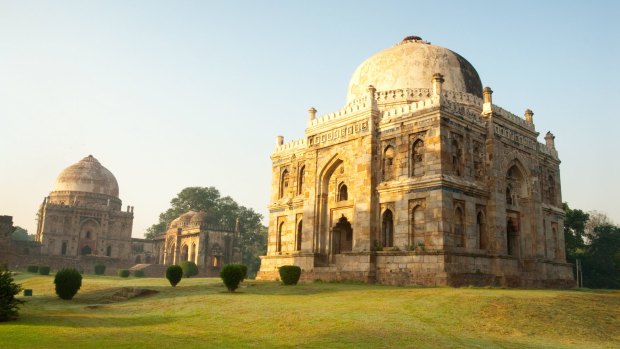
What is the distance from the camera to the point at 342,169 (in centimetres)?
2795

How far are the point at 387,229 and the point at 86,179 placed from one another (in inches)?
1843

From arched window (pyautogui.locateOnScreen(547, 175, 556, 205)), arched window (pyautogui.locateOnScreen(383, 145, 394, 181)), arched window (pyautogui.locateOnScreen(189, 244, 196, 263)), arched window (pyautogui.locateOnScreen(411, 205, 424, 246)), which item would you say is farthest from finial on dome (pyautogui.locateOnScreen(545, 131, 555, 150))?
arched window (pyautogui.locateOnScreen(189, 244, 196, 263))

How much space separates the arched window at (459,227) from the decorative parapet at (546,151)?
959cm

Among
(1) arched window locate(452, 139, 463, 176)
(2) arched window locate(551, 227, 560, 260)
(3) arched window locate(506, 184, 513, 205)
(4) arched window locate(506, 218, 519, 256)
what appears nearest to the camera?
(1) arched window locate(452, 139, 463, 176)

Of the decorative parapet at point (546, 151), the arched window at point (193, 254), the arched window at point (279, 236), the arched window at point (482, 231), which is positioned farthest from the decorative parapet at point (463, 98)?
the arched window at point (193, 254)

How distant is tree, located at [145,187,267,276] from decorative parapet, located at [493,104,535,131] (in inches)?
1513

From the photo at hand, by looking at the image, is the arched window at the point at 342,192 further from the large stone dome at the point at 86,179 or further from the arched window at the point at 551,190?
the large stone dome at the point at 86,179

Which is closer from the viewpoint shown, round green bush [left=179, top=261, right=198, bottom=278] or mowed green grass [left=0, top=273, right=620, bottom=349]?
mowed green grass [left=0, top=273, right=620, bottom=349]

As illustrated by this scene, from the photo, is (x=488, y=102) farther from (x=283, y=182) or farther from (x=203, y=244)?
(x=203, y=244)

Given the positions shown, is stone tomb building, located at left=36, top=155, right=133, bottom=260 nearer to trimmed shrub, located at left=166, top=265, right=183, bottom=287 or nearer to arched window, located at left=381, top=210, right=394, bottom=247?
trimmed shrub, located at left=166, top=265, right=183, bottom=287

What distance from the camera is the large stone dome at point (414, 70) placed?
28766 millimetres

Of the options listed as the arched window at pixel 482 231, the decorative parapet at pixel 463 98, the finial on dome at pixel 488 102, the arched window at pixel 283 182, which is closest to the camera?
the arched window at pixel 482 231

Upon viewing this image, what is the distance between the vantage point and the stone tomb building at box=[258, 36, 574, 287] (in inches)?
906

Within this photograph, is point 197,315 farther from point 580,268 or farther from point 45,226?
point 45,226
